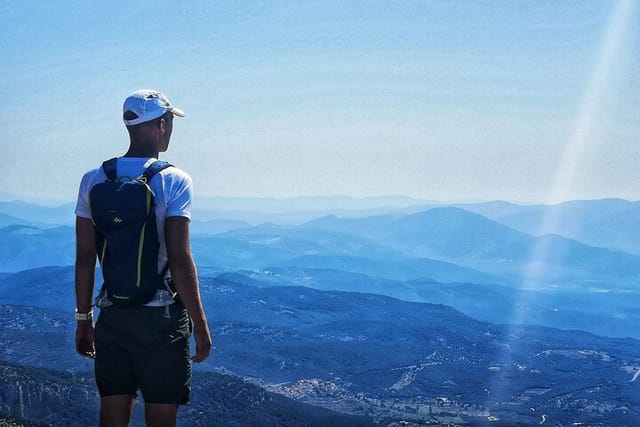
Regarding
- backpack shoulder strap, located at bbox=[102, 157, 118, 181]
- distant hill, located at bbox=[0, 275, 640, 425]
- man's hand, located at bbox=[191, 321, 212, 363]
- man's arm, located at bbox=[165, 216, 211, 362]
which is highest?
backpack shoulder strap, located at bbox=[102, 157, 118, 181]

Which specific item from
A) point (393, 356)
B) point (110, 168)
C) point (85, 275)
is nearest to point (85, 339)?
point (85, 275)


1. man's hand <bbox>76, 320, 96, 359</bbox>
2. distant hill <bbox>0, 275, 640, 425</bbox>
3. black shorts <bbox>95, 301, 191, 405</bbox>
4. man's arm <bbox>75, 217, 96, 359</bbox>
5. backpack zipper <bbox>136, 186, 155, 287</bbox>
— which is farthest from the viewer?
distant hill <bbox>0, 275, 640, 425</bbox>

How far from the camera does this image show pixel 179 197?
13.7 ft

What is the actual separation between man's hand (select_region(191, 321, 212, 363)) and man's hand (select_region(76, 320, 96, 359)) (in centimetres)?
76

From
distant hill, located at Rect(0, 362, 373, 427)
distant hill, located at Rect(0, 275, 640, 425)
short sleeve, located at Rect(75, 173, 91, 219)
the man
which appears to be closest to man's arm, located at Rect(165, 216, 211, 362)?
the man

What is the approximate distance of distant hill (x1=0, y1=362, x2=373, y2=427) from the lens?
34094 millimetres

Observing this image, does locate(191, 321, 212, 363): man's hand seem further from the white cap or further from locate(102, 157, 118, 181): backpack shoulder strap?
the white cap

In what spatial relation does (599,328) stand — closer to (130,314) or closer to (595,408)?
(595,408)

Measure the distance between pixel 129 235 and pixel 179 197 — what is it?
13.7 inches

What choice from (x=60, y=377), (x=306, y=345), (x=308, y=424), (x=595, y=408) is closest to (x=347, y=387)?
(x=306, y=345)

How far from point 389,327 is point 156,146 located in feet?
390

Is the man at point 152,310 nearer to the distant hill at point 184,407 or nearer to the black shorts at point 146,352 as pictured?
the black shorts at point 146,352

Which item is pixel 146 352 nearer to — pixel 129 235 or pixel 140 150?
pixel 129 235

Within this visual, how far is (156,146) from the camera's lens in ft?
14.8
